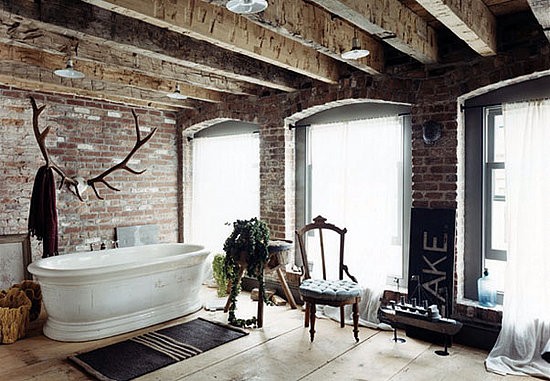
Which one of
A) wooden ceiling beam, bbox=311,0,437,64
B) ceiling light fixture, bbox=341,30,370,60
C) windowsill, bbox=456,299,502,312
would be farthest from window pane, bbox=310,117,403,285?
ceiling light fixture, bbox=341,30,370,60

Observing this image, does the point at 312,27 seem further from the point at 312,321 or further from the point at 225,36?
the point at 312,321

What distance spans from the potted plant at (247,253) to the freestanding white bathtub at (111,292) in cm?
53

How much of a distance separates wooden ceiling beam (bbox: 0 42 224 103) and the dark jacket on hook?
42.4 inches

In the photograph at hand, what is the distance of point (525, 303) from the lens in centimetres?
355

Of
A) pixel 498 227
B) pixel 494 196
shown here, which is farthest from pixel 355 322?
pixel 494 196

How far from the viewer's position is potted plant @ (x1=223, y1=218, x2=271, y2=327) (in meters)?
4.34

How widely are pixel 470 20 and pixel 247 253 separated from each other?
2828 mm

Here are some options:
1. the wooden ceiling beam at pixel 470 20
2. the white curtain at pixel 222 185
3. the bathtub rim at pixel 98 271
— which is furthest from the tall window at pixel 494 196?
the bathtub rim at pixel 98 271

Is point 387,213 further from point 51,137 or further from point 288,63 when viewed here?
point 51,137

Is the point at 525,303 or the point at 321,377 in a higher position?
the point at 525,303

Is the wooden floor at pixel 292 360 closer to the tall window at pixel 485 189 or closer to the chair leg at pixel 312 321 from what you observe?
the chair leg at pixel 312 321

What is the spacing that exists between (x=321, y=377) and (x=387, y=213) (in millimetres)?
1915

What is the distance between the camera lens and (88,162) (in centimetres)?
564

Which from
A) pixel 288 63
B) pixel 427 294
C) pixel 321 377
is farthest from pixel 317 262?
pixel 288 63
